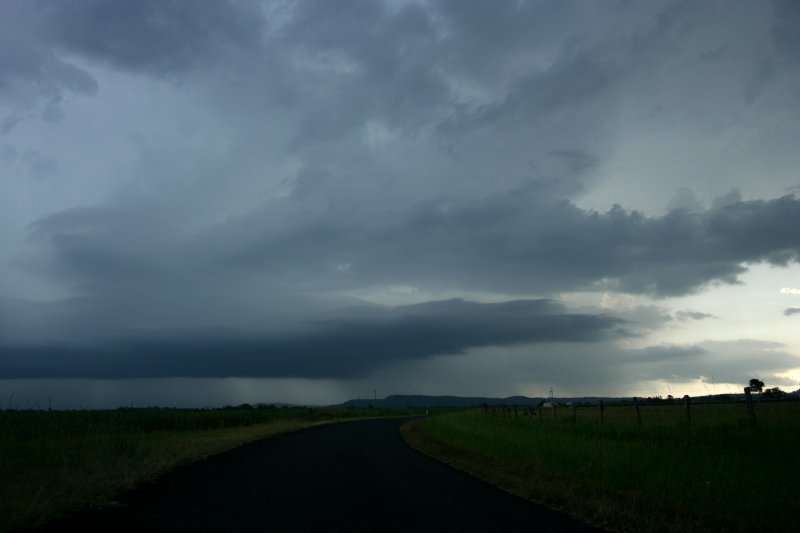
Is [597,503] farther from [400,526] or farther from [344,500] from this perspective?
[344,500]

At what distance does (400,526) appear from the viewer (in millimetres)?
7914

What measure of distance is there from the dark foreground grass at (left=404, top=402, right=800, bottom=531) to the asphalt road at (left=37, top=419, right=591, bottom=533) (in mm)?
807

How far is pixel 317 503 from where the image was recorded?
9656 millimetres

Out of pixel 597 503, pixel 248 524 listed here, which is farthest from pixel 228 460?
pixel 597 503

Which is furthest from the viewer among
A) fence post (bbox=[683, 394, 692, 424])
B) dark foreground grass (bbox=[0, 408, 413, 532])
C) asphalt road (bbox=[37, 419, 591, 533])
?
fence post (bbox=[683, 394, 692, 424])

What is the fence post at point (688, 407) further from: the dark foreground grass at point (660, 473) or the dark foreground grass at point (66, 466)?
the dark foreground grass at point (66, 466)

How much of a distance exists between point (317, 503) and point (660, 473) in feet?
22.0

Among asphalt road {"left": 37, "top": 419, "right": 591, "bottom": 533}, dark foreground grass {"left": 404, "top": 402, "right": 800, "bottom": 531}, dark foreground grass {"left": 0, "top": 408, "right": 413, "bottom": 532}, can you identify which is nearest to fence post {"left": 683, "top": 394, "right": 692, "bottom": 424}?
dark foreground grass {"left": 404, "top": 402, "right": 800, "bottom": 531}

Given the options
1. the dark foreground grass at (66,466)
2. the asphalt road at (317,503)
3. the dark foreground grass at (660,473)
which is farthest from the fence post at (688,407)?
the dark foreground grass at (66,466)

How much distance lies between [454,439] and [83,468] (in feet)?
48.5

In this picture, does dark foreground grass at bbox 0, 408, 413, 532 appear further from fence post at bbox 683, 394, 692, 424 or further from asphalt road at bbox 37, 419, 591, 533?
fence post at bbox 683, 394, 692, 424

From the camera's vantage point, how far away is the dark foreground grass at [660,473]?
8.45 metres

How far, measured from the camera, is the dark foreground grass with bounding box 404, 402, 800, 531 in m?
8.45

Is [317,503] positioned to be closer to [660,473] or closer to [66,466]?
[66,466]
